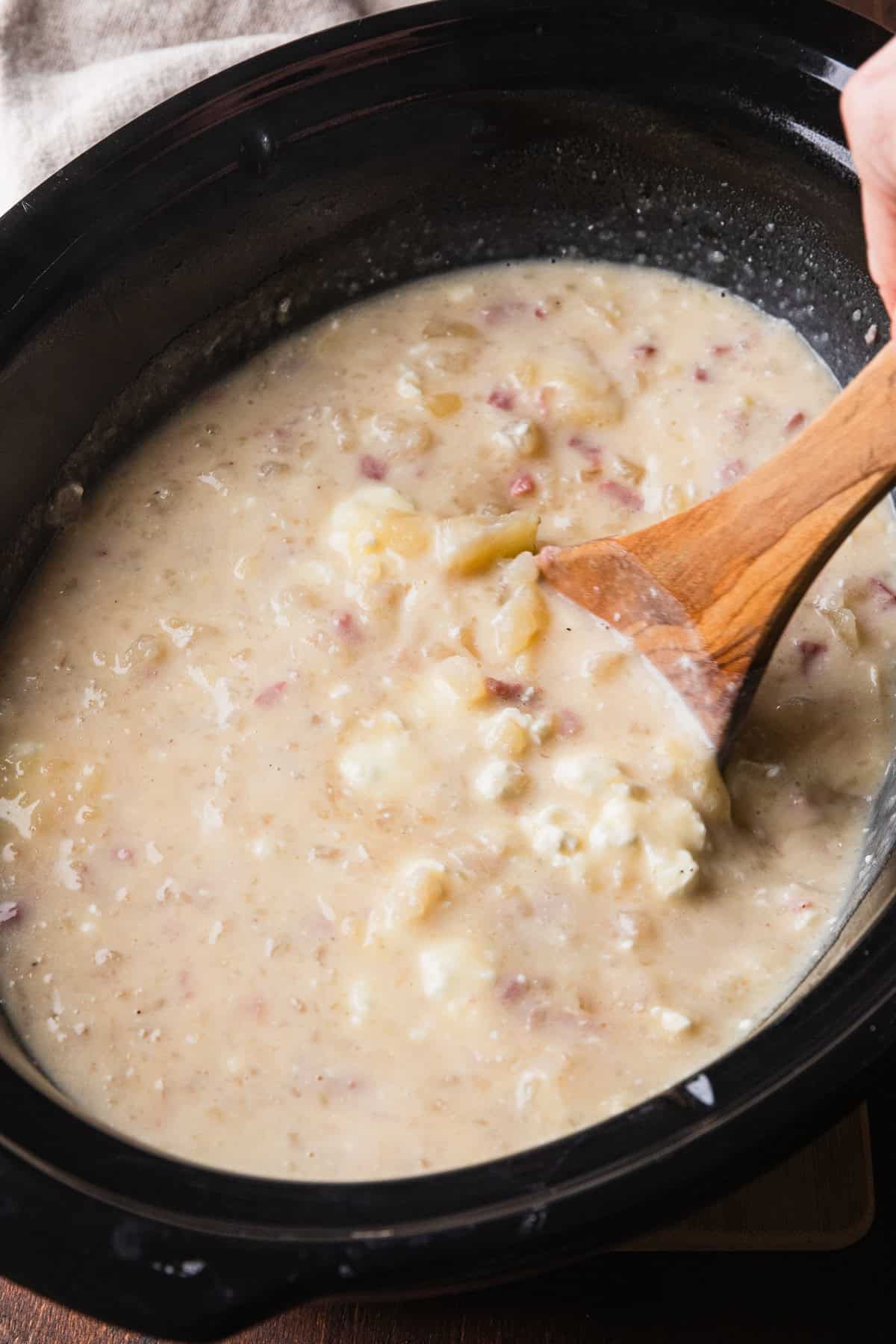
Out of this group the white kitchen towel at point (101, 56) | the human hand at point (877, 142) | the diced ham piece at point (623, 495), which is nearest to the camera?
the human hand at point (877, 142)

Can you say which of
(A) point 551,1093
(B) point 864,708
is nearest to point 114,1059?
(A) point 551,1093

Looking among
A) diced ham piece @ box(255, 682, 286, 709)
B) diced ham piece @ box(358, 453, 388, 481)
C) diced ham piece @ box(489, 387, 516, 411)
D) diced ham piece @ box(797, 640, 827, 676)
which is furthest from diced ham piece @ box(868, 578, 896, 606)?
diced ham piece @ box(255, 682, 286, 709)

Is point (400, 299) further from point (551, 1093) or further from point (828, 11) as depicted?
point (551, 1093)

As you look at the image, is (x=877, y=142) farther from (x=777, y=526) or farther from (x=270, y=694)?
(x=270, y=694)

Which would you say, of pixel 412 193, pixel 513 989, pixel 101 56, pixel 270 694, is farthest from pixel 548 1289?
pixel 101 56

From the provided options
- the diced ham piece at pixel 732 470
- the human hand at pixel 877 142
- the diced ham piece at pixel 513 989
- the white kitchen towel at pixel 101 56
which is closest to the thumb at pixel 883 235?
the human hand at pixel 877 142

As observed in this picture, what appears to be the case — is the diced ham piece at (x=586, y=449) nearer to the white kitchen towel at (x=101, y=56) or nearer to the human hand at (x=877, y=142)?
the human hand at (x=877, y=142)
